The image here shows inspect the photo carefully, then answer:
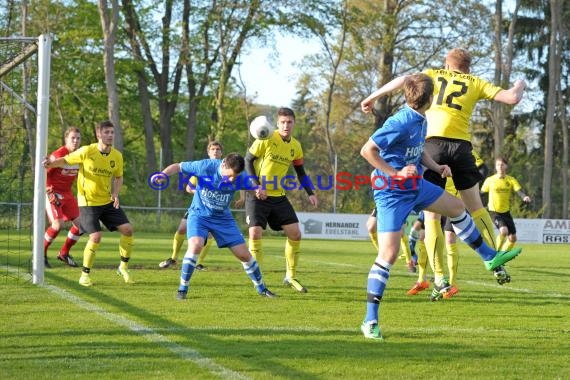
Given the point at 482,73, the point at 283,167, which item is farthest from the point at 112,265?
the point at 482,73

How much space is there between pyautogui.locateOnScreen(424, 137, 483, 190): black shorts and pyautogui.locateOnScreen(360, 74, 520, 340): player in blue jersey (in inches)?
42.3

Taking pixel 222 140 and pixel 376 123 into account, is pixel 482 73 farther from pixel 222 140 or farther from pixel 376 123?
pixel 222 140

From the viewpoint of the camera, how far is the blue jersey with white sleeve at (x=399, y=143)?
6.48 meters

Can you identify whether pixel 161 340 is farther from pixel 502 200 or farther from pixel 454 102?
pixel 502 200

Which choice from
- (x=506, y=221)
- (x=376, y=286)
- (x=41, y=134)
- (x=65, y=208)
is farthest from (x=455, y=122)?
(x=506, y=221)

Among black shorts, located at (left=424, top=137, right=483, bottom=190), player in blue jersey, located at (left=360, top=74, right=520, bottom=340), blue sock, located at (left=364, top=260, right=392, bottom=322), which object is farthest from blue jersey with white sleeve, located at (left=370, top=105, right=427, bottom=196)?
black shorts, located at (left=424, top=137, right=483, bottom=190)

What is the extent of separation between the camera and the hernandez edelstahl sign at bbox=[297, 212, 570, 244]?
97.0ft

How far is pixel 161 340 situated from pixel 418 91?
2.74 m

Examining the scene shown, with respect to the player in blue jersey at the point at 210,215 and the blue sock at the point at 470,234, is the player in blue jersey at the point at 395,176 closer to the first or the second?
the blue sock at the point at 470,234

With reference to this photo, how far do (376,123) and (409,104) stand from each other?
3349 cm

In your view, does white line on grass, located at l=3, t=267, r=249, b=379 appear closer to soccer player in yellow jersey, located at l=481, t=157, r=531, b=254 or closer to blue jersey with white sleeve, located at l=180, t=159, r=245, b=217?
blue jersey with white sleeve, located at l=180, t=159, r=245, b=217

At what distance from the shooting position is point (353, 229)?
30000 millimetres

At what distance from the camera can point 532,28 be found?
4906 centimetres

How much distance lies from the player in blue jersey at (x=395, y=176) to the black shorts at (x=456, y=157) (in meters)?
1.07
